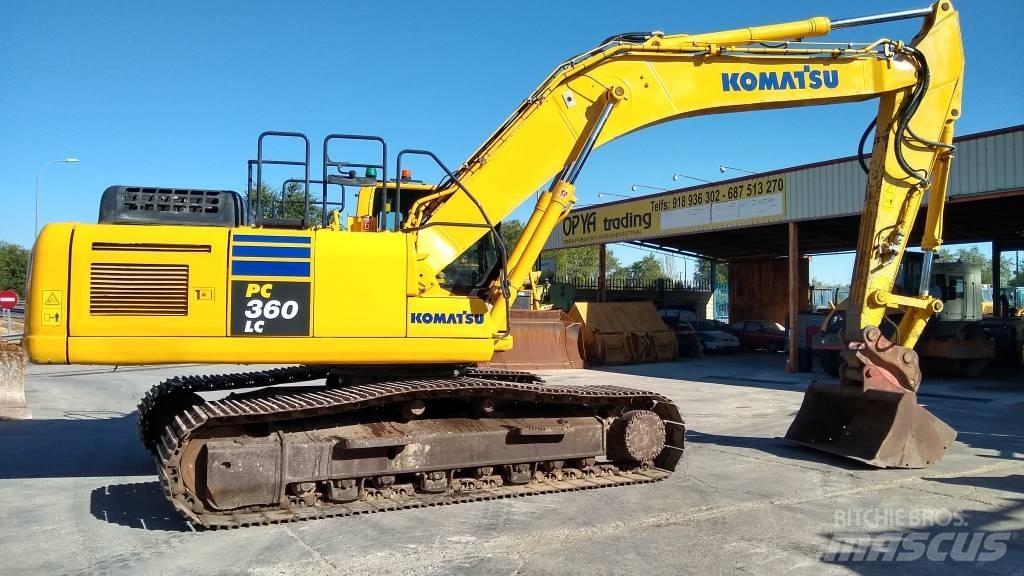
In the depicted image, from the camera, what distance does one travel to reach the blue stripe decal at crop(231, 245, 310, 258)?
6078mm

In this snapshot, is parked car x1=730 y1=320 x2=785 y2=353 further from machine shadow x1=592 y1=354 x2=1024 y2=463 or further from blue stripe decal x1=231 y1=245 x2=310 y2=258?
blue stripe decal x1=231 y1=245 x2=310 y2=258

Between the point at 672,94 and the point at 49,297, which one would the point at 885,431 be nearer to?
the point at 672,94

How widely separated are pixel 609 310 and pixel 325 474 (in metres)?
19.7

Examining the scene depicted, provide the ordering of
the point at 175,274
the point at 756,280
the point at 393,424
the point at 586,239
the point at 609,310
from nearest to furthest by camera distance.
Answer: the point at 175,274 < the point at 393,424 < the point at 609,310 < the point at 586,239 < the point at 756,280

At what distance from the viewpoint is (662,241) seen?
29141mm

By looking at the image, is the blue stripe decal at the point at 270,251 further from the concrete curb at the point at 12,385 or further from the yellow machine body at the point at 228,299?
the concrete curb at the point at 12,385

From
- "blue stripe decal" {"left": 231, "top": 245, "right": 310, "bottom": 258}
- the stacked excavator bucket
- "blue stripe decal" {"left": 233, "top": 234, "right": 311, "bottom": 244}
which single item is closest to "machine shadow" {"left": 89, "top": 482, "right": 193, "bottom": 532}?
"blue stripe decal" {"left": 231, "top": 245, "right": 310, "bottom": 258}

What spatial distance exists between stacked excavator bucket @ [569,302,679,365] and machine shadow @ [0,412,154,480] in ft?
47.4

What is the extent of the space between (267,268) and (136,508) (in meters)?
2.42

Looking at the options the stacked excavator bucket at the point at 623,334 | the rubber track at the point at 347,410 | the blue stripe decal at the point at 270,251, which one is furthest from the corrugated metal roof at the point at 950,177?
the blue stripe decal at the point at 270,251

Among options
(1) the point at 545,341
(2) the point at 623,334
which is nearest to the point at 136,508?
(1) the point at 545,341

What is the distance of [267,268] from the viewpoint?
20.0ft

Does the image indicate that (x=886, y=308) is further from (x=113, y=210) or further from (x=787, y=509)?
(x=113, y=210)

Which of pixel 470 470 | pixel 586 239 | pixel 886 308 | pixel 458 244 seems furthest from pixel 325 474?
pixel 586 239
